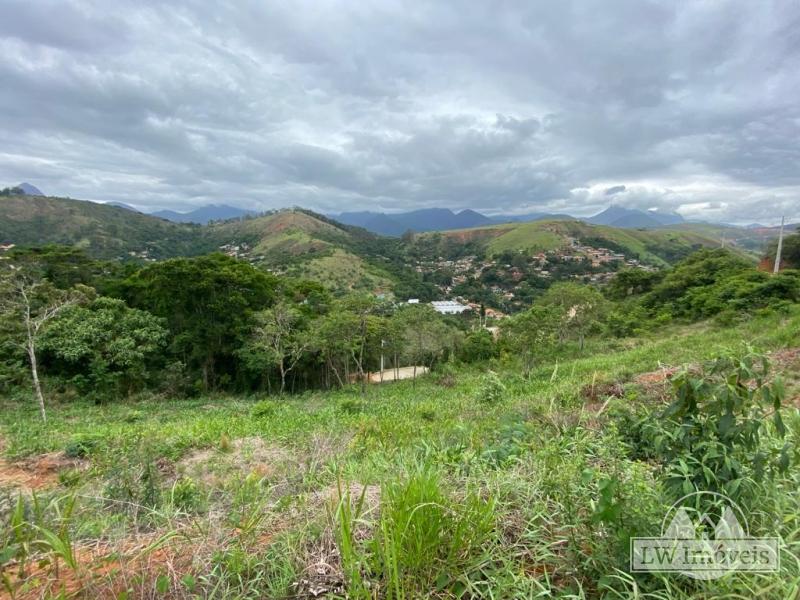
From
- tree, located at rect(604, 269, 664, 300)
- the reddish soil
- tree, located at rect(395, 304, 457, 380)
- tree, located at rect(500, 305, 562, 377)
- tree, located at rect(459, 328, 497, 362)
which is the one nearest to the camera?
the reddish soil

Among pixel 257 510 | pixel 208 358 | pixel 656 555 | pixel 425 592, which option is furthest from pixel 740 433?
pixel 208 358

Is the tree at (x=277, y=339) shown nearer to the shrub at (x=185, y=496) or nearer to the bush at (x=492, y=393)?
the bush at (x=492, y=393)

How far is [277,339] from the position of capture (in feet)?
62.7

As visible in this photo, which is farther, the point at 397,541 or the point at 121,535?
the point at 121,535

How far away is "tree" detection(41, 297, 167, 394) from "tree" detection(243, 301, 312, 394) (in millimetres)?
4775

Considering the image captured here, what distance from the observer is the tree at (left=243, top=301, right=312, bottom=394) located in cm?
1886

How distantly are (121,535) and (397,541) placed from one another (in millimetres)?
1617

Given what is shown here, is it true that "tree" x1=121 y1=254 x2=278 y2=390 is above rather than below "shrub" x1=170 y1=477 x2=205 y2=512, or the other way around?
below

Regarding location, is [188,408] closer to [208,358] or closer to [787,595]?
[208,358]

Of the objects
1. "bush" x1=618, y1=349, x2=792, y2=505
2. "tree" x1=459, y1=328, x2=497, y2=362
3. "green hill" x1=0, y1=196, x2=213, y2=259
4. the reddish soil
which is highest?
"green hill" x1=0, y1=196, x2=213, y2=259

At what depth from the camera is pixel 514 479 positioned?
2406 mm

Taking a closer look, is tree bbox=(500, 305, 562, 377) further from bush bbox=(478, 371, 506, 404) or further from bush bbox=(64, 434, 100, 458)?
bush bbox=(64, 434, 100, 458)

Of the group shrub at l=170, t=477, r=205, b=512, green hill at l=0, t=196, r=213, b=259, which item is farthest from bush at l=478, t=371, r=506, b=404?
green hill at l=0, t=196, r=213, b=259

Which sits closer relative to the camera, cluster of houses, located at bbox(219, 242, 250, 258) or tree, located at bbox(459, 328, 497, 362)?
tree, located at bbox(459, 328, 497, 362)
